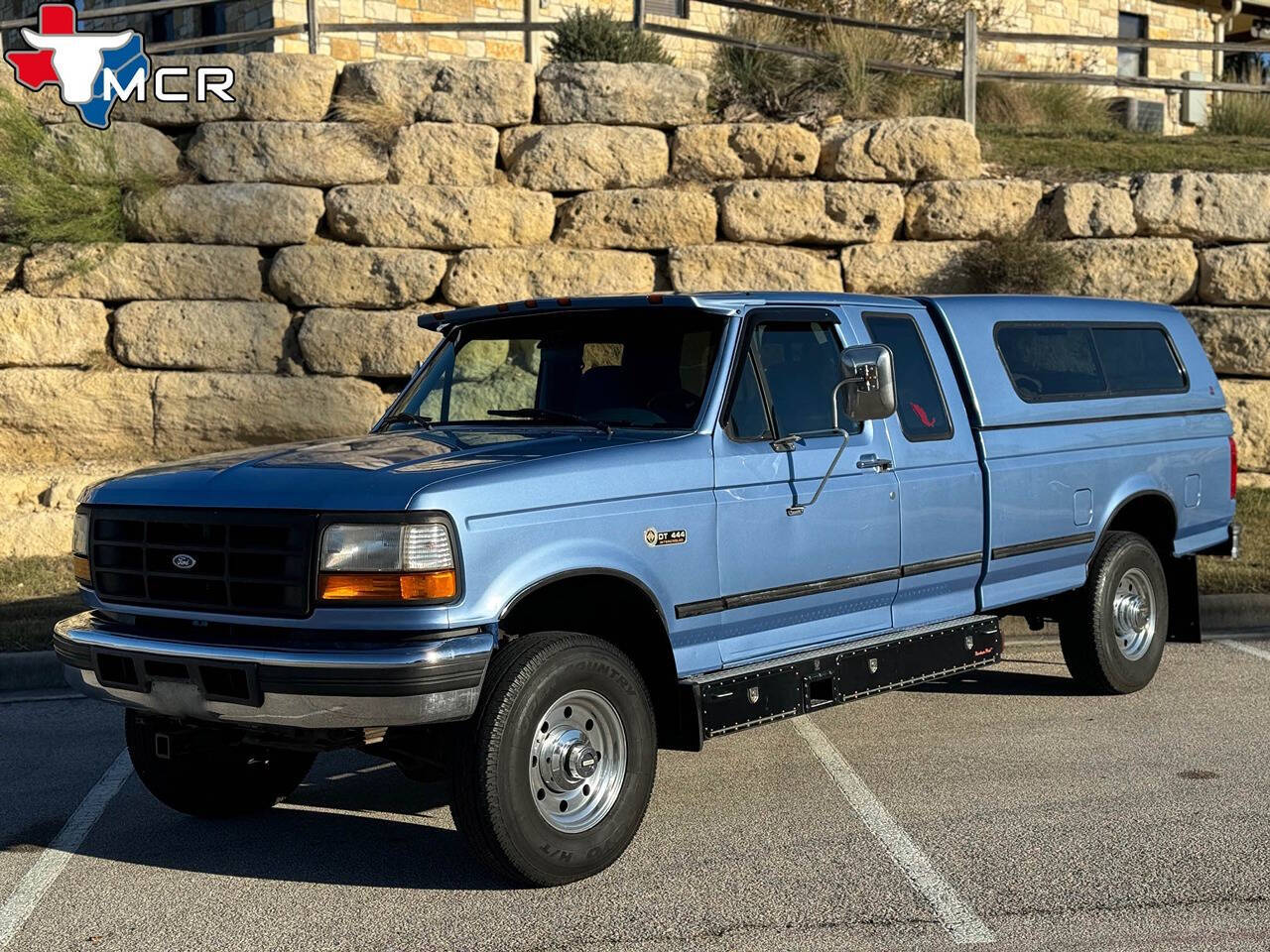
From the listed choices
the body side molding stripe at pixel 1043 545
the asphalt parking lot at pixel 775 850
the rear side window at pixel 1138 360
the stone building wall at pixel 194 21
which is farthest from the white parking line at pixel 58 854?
the stone building wall at pixel 194 21

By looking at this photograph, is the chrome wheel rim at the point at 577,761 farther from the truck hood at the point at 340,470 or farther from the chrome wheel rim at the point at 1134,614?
the chrome wheel rim at the point at 1134,614

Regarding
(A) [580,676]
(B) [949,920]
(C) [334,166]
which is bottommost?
(B) [949,920]

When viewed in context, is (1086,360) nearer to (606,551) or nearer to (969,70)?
(606,551)

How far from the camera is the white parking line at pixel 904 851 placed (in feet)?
15.3

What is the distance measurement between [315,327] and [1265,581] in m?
7.99

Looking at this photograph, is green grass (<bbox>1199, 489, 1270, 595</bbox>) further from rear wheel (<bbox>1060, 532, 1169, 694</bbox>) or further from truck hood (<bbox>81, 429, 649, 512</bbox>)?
truck hood (<bbox>81, 429, 649, 512</bbox>)

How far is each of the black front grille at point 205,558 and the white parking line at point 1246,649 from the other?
6.16 metres

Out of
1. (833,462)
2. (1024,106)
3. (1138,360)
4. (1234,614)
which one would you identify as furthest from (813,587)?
(1024,106)

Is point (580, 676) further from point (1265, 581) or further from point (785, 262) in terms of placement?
point (785, 262)

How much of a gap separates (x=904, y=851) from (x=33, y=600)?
7.16 meters

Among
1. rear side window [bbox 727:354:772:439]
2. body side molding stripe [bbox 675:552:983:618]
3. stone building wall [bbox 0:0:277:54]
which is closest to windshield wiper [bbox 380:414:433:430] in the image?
rear side window [bbox 727:354:772:439]

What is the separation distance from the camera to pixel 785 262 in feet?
44.8

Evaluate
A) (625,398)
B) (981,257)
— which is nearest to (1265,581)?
(981,257)

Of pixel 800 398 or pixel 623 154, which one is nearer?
pixel 800 398
